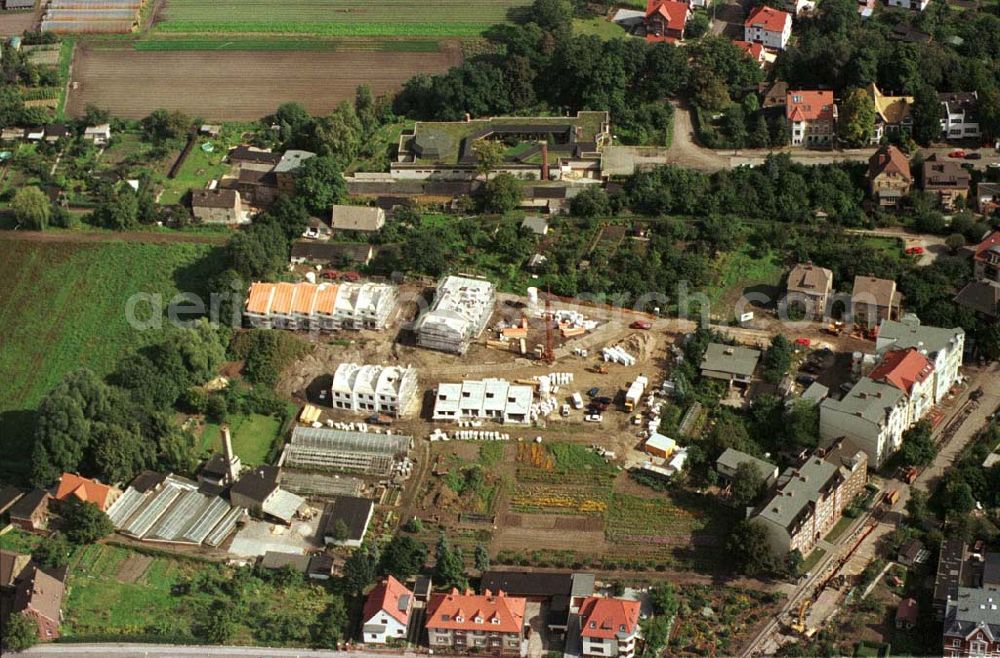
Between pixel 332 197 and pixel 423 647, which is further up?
pixel 332 197

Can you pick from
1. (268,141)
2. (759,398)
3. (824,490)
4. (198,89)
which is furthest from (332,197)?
(824,490)

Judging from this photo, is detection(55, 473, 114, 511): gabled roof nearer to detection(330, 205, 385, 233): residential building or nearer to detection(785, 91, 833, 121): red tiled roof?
detection(330, 205, 385, 233): residential building

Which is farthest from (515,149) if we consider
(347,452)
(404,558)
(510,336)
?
(404,558)

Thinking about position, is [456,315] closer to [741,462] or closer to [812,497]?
[741,462]

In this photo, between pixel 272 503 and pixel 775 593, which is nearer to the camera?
pixel 775 593

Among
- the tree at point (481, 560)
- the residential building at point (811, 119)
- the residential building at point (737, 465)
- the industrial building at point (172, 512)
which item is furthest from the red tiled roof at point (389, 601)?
the residential building at point (811, 119)

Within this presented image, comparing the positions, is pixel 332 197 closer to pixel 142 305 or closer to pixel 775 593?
pixel 142 305
